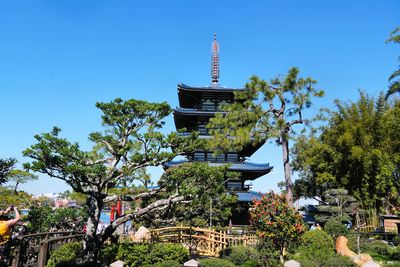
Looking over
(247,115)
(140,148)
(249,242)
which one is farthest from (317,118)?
Result: (140,148)

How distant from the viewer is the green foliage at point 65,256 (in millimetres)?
9031

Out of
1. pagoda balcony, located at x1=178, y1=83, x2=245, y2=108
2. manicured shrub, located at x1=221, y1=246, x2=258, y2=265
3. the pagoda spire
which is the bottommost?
manicured shrub, located at x1=221, y1=246, x2=258, y2=265

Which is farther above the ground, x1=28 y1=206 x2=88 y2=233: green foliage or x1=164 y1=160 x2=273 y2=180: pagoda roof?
x1=164 y1=160 x2=273 y2=180: pagoda roof

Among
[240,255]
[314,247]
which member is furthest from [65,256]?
[314,247]

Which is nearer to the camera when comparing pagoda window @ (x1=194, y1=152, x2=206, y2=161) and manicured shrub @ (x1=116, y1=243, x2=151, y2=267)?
manicured shrub @ (x1=116, y1=243, x2=151, y2=267)

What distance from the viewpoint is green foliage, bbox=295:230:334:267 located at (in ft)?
38.1

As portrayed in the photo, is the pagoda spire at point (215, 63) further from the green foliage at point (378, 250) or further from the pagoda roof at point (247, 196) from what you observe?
the green foliage at point (378, 250)

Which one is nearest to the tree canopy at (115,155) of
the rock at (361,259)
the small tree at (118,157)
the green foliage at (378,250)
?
the small tree at (118,157)

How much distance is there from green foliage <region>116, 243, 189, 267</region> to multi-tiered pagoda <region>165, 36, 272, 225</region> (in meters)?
12.0

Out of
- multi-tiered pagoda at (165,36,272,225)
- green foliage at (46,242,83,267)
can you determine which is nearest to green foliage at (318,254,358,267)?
green foliage at (46,242,83,267)

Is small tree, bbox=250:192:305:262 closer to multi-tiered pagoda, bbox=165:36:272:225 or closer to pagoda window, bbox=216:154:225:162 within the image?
multi-tiered pagoda, bbox=165:36:272:225

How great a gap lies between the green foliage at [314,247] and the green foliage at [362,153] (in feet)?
37.8

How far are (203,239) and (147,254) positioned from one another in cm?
470

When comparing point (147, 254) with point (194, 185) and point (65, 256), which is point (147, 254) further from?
point (194, 185)
